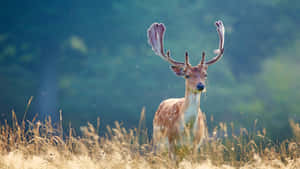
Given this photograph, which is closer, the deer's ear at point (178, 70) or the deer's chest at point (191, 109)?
the deer's chest at point (191, 109)

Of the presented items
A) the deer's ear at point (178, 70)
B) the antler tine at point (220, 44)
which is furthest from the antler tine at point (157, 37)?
the antler tine at point (220, 44)

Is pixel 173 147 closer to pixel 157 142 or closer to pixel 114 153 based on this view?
pixel 157 142

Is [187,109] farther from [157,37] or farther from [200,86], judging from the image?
[157,37]

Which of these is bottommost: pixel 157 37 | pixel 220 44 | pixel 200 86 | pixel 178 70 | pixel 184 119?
pixel 184 119

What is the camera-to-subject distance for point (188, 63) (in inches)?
231

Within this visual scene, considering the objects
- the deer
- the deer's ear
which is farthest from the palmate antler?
the deer's ear

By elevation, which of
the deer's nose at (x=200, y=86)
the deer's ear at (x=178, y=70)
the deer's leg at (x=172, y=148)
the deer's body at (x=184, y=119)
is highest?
the deer's ear at (x=178, y=70)

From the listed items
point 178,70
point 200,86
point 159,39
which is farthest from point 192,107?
point 159,39

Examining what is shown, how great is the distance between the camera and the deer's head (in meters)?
5.62

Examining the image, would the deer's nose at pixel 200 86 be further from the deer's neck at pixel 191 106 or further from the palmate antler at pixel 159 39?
the palmate antler at pixel 159 39

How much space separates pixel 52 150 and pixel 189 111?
2.33 m

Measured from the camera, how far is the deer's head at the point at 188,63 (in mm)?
5625

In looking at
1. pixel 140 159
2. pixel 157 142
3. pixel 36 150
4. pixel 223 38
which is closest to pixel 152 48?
pixel 223 38

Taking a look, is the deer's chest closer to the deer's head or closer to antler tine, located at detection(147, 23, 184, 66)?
the deer's head
